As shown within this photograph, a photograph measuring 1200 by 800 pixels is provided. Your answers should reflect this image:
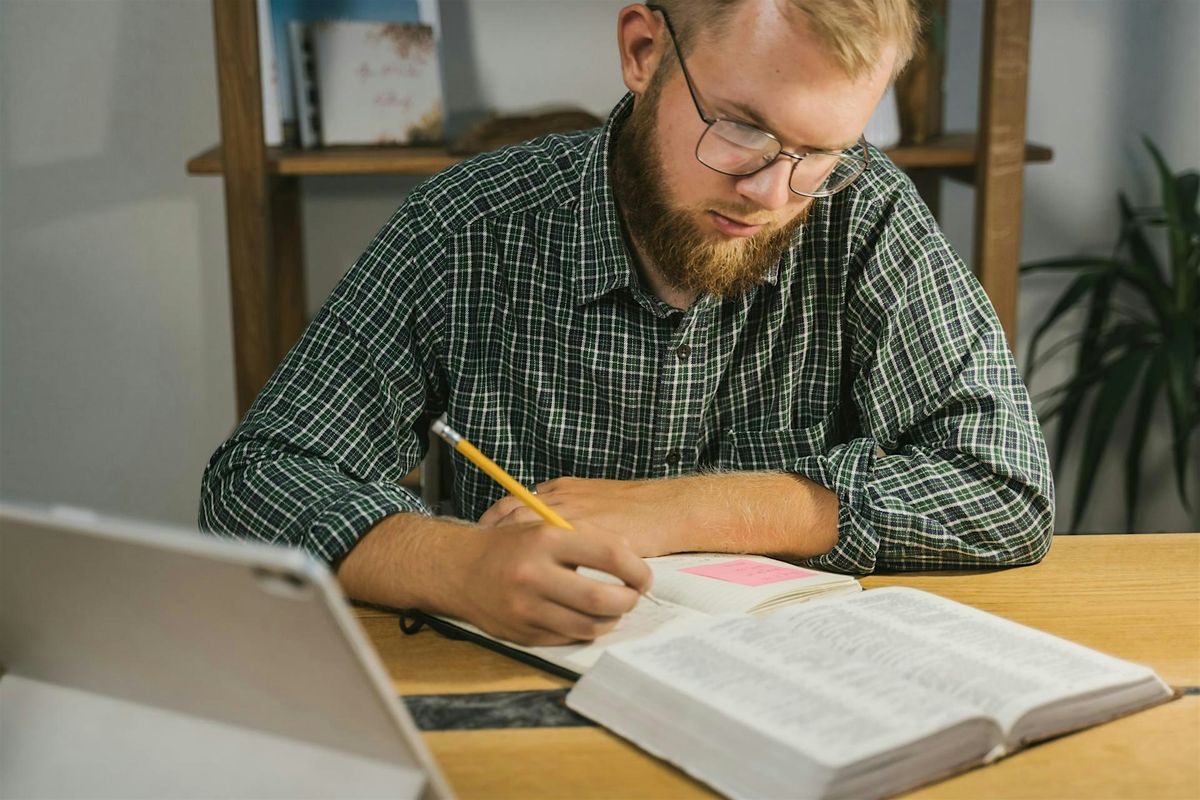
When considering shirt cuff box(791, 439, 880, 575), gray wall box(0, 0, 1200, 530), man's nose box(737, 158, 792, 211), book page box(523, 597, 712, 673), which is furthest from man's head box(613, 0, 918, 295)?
gray wall box(0, 0, 1200, 530)

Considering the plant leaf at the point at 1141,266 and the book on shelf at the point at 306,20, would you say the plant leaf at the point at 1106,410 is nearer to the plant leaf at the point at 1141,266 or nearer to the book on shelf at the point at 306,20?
the plant leaf at the point at 1141,266

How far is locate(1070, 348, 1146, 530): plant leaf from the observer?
2.34 meters

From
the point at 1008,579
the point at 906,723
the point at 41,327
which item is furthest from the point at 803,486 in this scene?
the point at 41,327

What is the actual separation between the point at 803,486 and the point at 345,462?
49 cm

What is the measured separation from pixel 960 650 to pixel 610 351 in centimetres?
65

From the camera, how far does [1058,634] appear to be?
1.00 meters

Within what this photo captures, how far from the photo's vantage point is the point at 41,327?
8.28ft

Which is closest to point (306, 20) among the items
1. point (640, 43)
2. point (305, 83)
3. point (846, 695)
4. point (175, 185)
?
point (305, 83)

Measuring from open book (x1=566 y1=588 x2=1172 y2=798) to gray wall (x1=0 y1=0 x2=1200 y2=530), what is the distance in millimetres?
1736

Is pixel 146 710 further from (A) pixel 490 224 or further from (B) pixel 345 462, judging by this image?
(A) pixel 490 224

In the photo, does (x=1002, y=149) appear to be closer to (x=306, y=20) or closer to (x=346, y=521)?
(x=306, y=20)

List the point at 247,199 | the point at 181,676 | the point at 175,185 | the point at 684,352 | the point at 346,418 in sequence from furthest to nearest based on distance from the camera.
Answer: the point at 175,185, the point at 247,199, the point at 684,352, the point at 346,418, the point at 181,676

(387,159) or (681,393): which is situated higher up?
(387,159)

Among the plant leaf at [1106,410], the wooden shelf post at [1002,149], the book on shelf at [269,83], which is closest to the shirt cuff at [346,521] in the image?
the book on shelf at [269,83]
